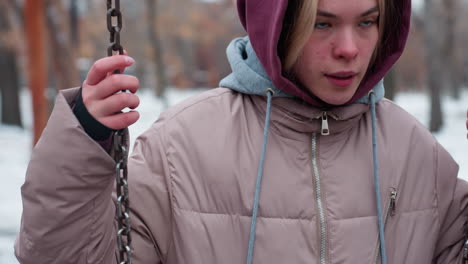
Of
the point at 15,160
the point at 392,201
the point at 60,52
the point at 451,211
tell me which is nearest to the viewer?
the point at 392,201

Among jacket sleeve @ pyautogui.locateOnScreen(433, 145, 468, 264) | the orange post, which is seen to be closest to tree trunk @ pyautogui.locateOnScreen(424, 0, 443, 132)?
the orange post

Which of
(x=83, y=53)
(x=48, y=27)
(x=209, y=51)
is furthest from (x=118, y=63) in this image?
(x=209, y=51)

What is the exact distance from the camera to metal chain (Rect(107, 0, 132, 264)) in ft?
4.41

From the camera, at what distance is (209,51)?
41219mm

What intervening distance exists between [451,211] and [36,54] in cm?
581

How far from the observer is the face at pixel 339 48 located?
5.04ft

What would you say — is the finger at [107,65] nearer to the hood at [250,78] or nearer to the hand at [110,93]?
the hand at [110,93]

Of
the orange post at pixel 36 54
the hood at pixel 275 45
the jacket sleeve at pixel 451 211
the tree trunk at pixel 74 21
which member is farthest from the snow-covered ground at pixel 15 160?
the jacket sleeve at pixel 451 211

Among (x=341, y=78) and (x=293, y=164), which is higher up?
(x=341, y=78)

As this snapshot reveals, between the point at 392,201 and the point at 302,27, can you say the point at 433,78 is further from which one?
the point at 302,27

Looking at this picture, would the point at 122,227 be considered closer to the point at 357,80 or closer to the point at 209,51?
the point at 357,80

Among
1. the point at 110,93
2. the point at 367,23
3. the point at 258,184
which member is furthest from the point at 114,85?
the point at 367,23

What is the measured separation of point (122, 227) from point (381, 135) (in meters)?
0.79

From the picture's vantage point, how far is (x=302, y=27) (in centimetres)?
157
